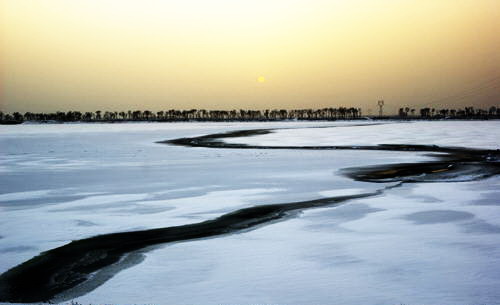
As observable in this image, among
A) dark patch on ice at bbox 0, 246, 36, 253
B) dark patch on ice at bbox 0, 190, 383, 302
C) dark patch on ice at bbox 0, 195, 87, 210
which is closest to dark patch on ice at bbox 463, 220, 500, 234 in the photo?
dark patch on ice at bbox 0, 190, 383, 302

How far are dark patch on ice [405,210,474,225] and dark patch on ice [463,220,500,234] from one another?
430mm

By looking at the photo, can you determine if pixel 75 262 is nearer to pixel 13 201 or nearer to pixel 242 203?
pixel 242 203

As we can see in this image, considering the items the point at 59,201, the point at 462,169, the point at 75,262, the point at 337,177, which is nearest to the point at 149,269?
the point at 75,262

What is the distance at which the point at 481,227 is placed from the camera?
9.38 m

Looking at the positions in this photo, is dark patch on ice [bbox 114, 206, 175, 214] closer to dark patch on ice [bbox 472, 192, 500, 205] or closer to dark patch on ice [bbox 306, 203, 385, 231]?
dark patch on ice [bbox 306, 203, 385, 231]

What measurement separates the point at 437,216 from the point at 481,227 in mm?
1204

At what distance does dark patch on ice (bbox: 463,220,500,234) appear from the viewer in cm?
904

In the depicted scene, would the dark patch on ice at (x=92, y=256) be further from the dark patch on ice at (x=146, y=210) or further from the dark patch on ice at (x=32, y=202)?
the dark patch on ice at (x=32, y=202)

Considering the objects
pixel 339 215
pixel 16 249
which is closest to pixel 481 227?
pixel 339 215

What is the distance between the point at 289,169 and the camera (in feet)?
67.1

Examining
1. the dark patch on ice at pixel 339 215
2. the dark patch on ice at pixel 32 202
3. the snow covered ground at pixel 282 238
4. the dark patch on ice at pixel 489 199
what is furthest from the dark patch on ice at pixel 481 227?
the dark patch on ice at pixel 32 202

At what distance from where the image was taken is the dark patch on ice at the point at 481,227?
29.7 feet

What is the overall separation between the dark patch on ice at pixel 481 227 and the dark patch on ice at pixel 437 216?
43 centimetres

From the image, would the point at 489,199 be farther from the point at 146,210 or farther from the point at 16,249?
the point at 16,249
